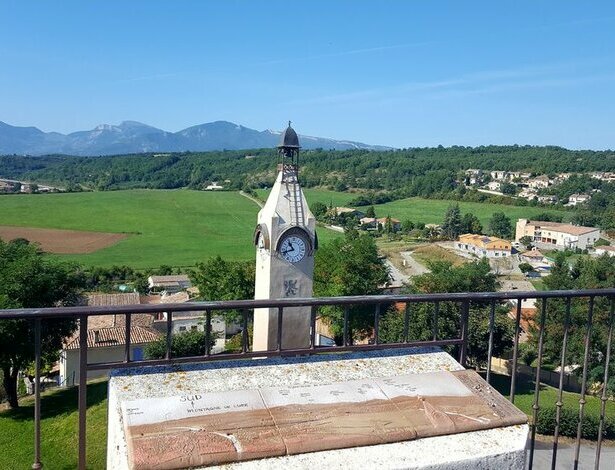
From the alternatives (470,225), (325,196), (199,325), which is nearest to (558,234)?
(470,225)

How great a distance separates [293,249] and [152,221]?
2959 inches

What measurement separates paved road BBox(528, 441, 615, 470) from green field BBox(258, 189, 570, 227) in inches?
2834

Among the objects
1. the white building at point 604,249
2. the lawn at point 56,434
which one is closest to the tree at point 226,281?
the lawn at point 56,434

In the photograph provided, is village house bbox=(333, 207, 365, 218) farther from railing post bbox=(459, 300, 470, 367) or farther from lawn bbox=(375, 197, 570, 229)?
railing post bbox=(459, 300, 470, 367)

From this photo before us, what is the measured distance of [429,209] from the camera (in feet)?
323

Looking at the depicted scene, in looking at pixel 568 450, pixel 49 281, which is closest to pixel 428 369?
pixel 568 450

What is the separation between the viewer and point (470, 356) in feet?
81.1

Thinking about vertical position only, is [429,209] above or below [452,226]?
above

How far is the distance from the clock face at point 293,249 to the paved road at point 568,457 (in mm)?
7784

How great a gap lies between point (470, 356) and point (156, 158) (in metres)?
165

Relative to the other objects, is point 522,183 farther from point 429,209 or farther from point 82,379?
point 82,379

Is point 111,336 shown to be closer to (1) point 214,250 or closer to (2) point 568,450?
(2) point 568,450

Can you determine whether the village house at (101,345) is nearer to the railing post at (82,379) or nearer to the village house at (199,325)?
the village house at (199,325)

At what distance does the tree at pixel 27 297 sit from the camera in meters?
15.5
